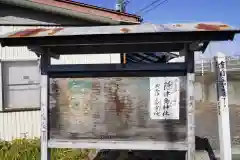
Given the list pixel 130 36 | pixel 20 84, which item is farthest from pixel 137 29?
pixel 20 84

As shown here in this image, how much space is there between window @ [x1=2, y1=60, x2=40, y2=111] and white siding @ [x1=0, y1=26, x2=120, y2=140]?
0.15 metres

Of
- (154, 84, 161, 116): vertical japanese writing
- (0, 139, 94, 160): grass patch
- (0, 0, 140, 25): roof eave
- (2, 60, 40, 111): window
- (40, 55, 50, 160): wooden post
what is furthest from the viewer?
(2, 60, 40, 111): window

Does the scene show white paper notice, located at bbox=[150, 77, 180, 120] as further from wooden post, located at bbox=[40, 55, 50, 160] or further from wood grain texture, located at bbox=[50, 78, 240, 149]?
wooden post, located at bbox=[40, 55, 50, 160]

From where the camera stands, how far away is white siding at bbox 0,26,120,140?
6785 mm

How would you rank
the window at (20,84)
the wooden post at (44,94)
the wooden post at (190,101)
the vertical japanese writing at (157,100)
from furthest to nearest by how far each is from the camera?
the window at (20,84), the wooden post at (44,94), the vertical japanese writing at (157,100), the wooden post at (190,101)

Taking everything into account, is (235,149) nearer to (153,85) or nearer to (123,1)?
(153,85)

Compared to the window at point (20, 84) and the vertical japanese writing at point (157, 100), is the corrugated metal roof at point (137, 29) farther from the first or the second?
the window at point (20, 84)

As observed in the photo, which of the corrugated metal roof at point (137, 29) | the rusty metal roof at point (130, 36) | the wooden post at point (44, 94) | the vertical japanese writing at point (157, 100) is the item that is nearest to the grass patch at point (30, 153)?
the wooden post at point (44, 94)

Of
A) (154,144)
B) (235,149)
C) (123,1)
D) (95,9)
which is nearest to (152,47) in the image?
(154,144)

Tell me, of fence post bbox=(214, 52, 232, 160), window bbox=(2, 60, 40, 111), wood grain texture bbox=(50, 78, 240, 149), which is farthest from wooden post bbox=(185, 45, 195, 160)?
window bbox=(2, 60, 40, 111)

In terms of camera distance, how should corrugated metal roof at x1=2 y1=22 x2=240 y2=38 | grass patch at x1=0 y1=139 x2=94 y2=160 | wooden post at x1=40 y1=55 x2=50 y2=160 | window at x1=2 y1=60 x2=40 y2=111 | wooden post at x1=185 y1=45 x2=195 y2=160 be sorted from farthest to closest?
window at x1=2 y1=60 x2=40 y2=111 → grass patch at x1=0 y1=139 x2=94 y2=160 → wooden post at x1=40 y1=55 x2=50 y2=160 → wooden post at x1=185 y1=45 x2=195 y2=160 → corrugated metal roof at x1=2 y1=22 x2=240 y2=38

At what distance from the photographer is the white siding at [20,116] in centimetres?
679

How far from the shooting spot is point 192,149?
3736 mm

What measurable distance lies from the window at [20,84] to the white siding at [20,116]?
15 cm
